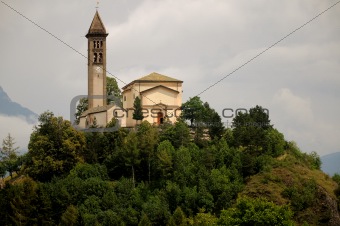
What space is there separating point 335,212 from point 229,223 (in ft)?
46.4

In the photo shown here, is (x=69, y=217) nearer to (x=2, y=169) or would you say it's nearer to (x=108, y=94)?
(x=2, y=169)

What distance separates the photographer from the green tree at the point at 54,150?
52688mm

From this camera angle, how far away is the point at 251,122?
56469 millimetres

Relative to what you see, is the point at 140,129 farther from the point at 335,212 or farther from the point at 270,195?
the point at 335,212

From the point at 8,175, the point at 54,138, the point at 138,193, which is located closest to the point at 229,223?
the point at 138,193

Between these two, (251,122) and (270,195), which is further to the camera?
(251,122)

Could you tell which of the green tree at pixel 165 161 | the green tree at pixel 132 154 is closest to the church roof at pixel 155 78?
the green tree at pixel 132 154

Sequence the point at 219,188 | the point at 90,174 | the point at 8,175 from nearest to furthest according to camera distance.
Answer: the point at 219,188 < the point at 90,174 < the point at 8,175

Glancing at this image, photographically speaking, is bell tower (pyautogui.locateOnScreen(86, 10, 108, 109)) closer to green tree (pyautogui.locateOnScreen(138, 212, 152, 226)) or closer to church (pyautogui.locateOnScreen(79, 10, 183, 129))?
church (pyautogui.locateOnScreen(79, 10, 183, 129))

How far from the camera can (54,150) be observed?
52844 mm

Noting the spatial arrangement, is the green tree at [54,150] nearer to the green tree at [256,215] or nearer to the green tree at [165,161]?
the green tree at [165,161]

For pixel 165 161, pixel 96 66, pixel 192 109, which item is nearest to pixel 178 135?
pixel 165 161

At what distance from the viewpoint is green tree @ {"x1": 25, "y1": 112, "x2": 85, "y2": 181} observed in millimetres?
52688

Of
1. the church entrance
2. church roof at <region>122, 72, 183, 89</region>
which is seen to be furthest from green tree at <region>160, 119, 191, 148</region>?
church roof at <region>122, 72, 183, 89</region>
